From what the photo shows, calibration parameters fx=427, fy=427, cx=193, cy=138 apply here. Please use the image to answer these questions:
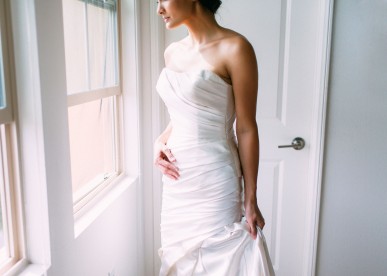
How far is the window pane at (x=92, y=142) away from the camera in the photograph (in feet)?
5.56

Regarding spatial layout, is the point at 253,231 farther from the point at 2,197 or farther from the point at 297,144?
the point at 297,144

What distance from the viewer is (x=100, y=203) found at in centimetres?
186

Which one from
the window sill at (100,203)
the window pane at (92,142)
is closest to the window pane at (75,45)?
the window pane at (92,142)

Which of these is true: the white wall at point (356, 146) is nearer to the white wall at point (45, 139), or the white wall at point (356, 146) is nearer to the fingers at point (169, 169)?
the fingers at point (169, 169)

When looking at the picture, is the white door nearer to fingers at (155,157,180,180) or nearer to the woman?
the woman

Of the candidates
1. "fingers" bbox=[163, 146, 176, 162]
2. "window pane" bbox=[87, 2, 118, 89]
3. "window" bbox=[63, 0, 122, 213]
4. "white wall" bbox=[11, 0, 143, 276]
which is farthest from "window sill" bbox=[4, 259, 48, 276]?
"window pane" bbox=[87, 2, 118, 89]

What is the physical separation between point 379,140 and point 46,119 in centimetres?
162

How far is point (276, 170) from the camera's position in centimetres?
235

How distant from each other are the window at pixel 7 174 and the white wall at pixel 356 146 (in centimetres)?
157

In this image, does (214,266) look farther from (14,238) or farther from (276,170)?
(276,170)

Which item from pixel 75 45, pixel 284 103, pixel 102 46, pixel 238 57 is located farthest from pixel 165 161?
pixel 284 103

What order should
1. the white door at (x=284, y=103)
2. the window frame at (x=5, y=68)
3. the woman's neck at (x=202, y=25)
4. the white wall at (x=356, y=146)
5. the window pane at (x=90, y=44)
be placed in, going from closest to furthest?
the window frame at (x=5, y=68), the woman's neck at (x=202, y=25), the window pane at (x=90, y=44), the white wall at (x=356, y=146), the white door at (x=284, y=103)

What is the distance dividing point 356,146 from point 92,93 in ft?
4.39

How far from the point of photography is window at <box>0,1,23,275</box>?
116 cm
